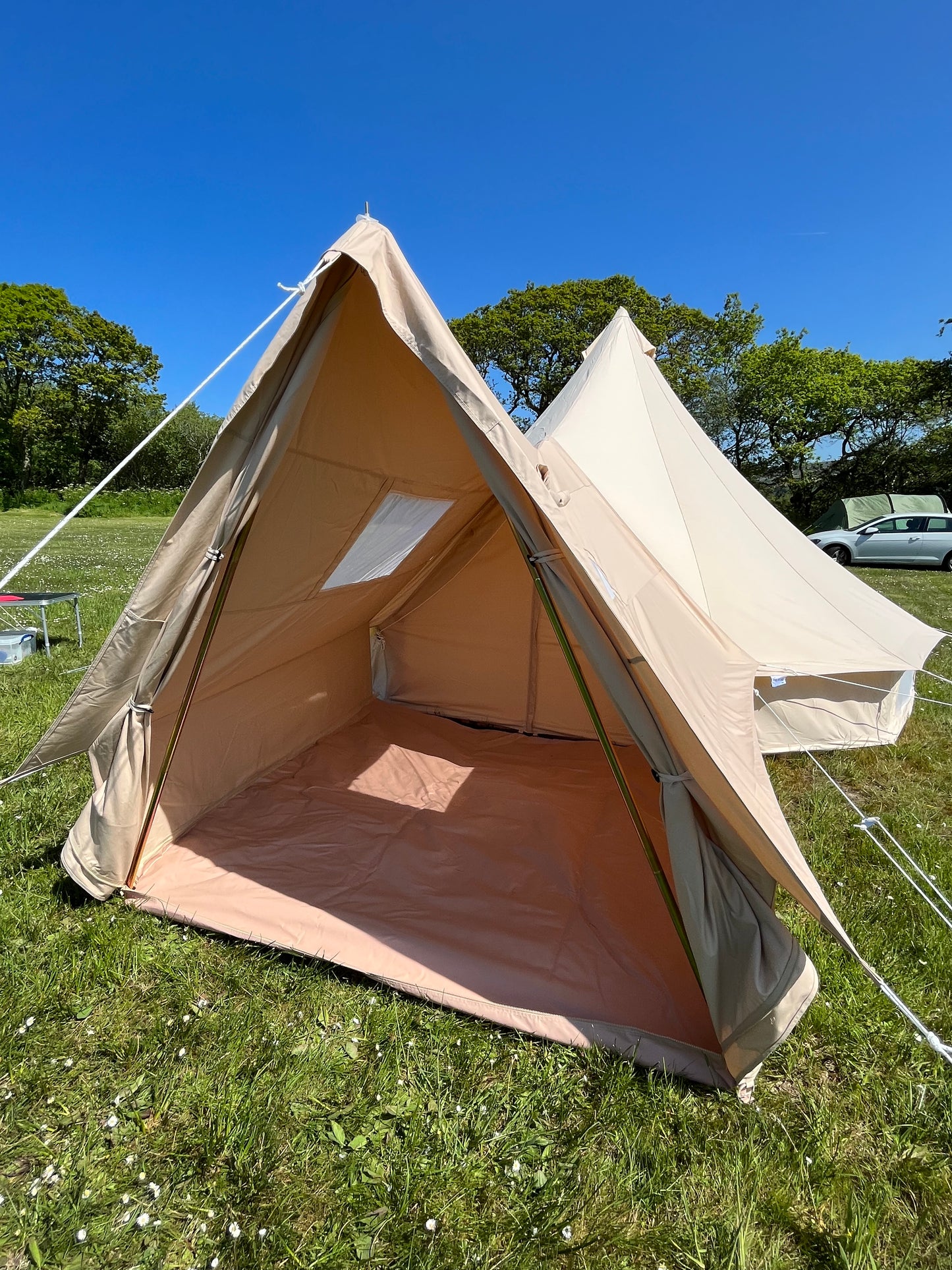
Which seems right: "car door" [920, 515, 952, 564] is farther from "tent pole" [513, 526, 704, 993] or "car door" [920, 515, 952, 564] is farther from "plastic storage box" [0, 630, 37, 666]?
"plastic storage box" [0, 630, 37, 666]

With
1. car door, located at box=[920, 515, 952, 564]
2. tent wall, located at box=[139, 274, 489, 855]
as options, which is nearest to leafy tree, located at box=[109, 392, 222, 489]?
car door, located at box=[920, 515, 952, 564]

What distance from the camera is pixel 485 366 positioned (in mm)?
24828

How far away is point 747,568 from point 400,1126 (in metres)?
3.43

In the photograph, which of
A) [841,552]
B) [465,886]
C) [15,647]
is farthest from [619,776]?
[841,552]

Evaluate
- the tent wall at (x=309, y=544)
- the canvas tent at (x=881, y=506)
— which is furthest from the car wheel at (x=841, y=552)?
the tent wall at (x=309, y=544)

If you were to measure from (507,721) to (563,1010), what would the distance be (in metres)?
2.56

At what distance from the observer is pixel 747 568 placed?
4.10 metres

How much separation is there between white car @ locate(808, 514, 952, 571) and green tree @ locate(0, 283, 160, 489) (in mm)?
29372

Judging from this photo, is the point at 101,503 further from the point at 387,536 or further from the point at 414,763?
the point at 387,536

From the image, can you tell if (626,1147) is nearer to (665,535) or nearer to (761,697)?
(761,697)

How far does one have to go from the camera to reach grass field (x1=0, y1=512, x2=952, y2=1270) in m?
1.49

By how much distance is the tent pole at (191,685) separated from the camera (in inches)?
92.7

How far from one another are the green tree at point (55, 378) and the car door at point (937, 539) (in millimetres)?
30876

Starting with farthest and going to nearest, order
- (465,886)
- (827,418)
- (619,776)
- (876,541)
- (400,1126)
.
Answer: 1. (827,418)
2. (876,541)
3. (465,886)
4. (619,776)
5. (400,1126)
